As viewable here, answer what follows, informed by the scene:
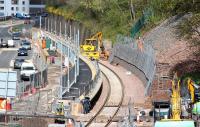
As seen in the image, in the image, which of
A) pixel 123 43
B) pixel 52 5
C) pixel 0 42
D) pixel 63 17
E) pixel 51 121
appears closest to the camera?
pixel 51 121

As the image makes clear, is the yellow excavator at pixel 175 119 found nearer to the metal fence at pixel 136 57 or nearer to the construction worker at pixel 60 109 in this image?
the construction worker at pixel 60 109

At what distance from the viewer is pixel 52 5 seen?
156 metres

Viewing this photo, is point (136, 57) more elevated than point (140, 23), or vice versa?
point (140, 23)

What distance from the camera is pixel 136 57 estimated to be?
6469 centimetres

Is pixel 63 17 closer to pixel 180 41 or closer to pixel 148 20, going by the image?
pixel 148 20

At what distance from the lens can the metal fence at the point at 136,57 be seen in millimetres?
54312

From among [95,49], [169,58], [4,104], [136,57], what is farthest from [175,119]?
[95,49]

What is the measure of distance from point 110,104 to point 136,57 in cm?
1928

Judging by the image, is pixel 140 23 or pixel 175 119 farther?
pixel 140 23

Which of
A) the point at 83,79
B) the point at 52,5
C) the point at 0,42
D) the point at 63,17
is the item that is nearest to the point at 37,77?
the point at 83,79

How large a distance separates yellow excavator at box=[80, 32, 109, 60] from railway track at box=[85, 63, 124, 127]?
41.0ft

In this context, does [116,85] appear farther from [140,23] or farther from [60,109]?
[140,23]

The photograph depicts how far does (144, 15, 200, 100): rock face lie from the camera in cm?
4628

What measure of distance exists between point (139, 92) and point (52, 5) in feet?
351
